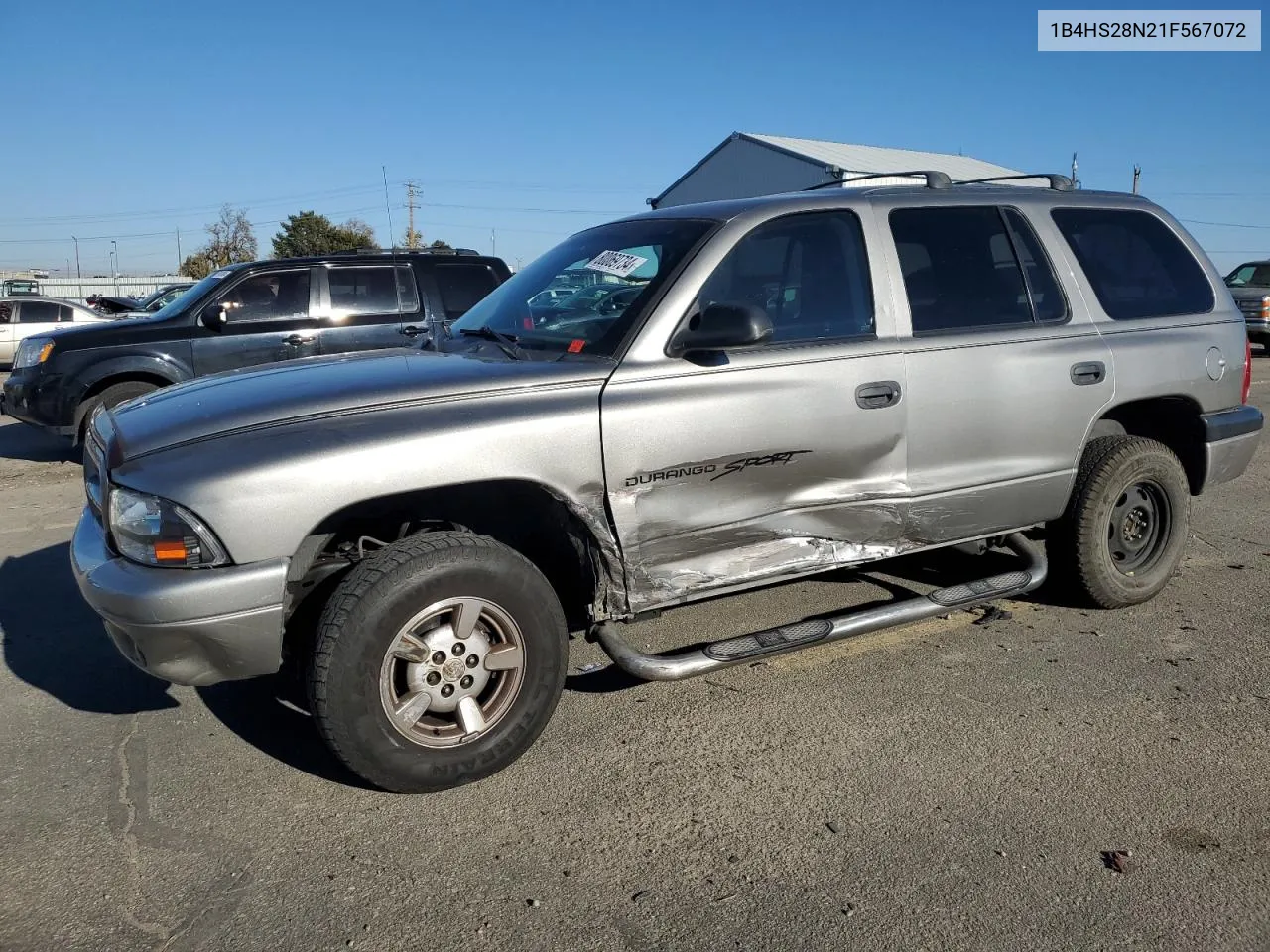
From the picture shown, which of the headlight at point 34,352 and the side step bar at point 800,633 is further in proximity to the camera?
the headlight at point 34,352

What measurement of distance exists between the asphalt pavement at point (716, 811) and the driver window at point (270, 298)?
5.10 metres

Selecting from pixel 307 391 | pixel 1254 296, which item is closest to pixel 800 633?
pixel 307 391

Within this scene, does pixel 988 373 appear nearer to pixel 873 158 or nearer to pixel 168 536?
pixel 168 536

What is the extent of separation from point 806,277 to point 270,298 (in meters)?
6.61

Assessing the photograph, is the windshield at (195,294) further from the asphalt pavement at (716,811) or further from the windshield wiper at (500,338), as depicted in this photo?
the windshield wiper at (500,338)

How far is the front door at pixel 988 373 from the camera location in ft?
13.2

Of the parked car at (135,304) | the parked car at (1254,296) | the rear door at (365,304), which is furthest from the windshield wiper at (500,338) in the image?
the parked car at (1254,296)

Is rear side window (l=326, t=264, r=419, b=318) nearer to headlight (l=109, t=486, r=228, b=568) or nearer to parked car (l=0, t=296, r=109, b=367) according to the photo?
headlight (l=109, t=486, r=228, b=568)

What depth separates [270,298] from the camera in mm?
9211

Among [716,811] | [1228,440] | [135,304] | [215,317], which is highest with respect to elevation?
[135,304]

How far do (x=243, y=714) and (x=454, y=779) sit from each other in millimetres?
1096

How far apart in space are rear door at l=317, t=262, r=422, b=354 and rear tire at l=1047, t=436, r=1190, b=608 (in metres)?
6.21

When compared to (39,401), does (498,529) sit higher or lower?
lower

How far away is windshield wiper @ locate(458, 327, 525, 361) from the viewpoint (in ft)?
12.4
